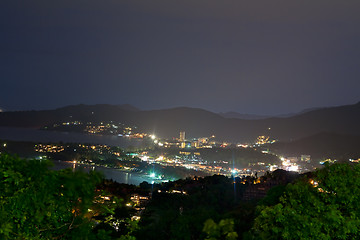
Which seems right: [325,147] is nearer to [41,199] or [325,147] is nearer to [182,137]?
[182,137]

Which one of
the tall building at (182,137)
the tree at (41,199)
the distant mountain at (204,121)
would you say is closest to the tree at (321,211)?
the tree at (41,199)

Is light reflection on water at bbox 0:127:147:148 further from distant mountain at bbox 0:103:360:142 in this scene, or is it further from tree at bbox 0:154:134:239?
tree at bbox 0:154:134:239

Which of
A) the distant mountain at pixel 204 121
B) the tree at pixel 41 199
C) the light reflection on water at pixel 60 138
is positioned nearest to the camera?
the tree at pixel 41 199

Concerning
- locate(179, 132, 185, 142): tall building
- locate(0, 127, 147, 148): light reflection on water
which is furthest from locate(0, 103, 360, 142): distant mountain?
locate(0, 127, 147, 148): light reflection on water

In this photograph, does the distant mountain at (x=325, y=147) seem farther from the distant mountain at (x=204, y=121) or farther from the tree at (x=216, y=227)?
the tree at (x=216, y=227)

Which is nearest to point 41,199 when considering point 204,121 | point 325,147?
point 325,147

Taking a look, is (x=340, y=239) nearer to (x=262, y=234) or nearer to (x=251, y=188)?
(x=262, y=234)
